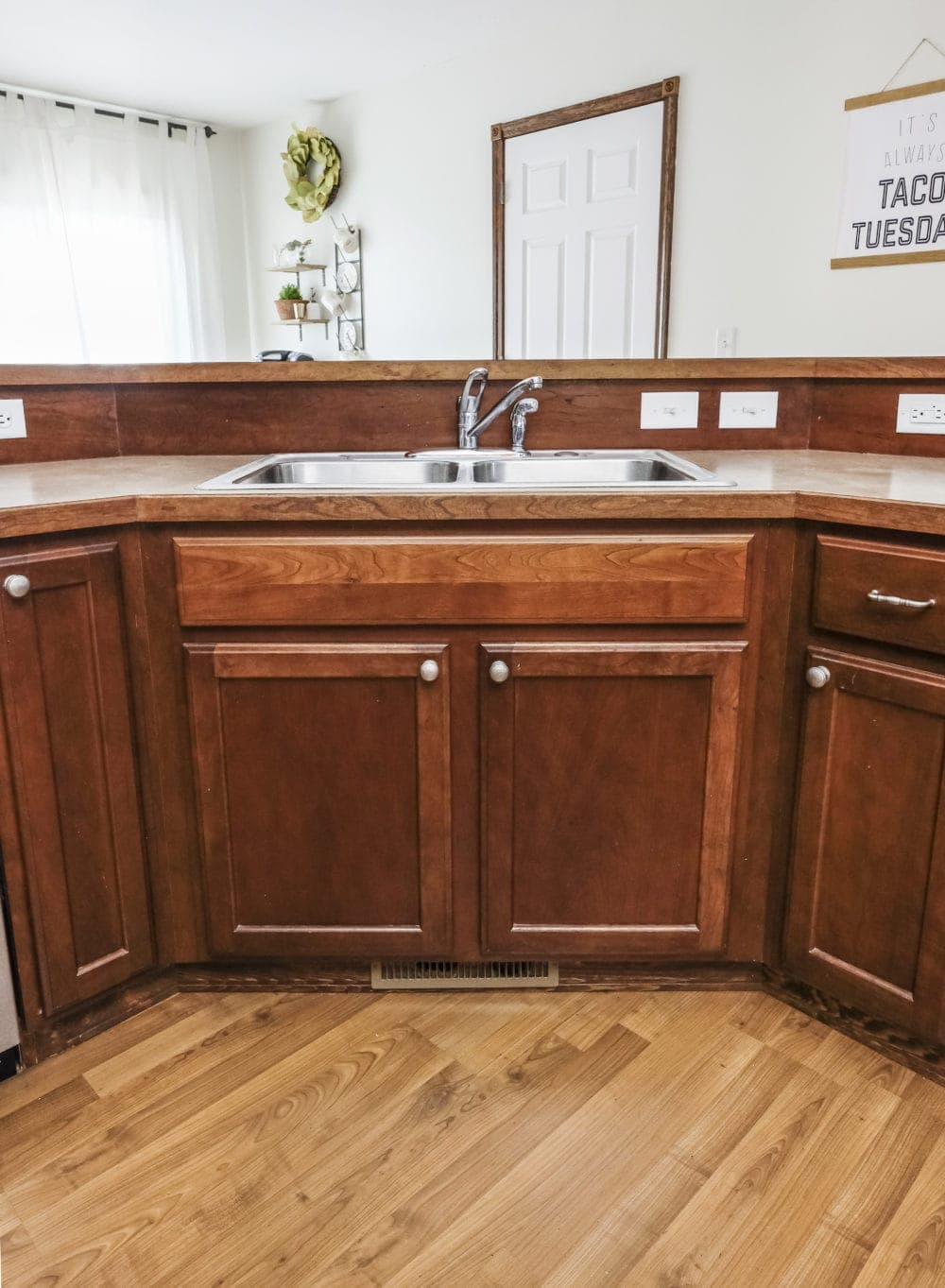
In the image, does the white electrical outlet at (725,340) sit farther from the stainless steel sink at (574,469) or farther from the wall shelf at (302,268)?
the wall shelf at (302,268)

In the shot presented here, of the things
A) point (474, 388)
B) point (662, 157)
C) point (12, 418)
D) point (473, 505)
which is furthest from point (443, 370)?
point (662, 157)

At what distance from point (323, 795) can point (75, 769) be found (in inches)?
13.7

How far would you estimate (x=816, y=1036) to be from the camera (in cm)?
134

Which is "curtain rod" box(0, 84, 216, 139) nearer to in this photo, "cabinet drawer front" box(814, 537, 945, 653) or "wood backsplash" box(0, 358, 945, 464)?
"wood backsplash" box(0, 358, 945, 464)

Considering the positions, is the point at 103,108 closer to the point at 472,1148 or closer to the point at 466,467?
the point at 466,467

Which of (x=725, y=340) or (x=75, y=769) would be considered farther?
(x=725, y=340)

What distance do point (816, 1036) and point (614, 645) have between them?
0.68 meters

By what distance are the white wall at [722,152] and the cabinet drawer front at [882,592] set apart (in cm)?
171

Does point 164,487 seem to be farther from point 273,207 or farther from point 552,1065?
point 273,207

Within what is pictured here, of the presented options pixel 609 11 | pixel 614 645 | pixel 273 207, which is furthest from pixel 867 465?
pixel 273 207

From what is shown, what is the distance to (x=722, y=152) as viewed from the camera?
2.93m

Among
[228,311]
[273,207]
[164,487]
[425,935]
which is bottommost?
[425,935]

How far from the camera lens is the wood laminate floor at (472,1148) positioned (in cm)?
98

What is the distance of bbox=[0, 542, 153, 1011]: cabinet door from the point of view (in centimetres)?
117
